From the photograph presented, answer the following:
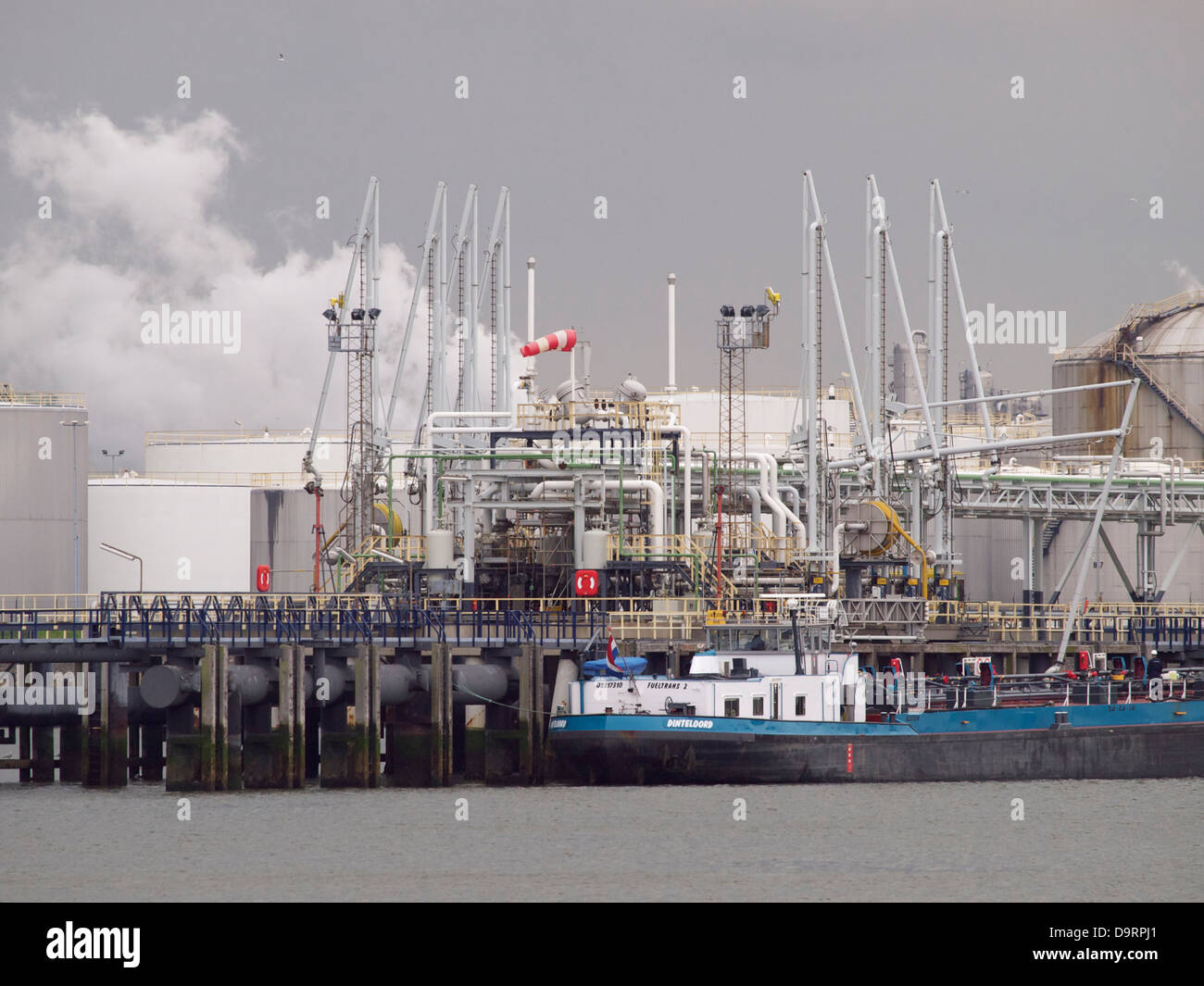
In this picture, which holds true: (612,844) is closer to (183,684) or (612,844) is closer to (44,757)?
(183,684)

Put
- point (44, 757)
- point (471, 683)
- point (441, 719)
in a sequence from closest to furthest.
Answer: point (441, 719), point (471, 683), point (44, 757)

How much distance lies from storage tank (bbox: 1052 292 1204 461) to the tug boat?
165 feet

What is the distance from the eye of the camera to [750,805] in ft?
186

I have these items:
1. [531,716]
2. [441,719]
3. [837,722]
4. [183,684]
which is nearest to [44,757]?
[183,684]

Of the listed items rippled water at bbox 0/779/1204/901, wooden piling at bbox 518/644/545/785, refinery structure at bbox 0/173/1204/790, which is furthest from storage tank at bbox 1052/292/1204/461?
wooden piling at bbox 518/644/545/785

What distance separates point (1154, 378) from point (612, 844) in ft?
241

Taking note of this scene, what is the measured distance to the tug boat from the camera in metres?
59.5

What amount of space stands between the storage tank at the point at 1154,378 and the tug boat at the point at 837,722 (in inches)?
1982

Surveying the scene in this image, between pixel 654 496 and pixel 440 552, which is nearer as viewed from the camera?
pixel 654 496

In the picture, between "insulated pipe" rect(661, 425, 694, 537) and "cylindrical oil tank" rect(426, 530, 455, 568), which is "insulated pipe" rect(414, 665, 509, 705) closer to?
"cylindrical oil tank" rect(426, 530, 455, 568)

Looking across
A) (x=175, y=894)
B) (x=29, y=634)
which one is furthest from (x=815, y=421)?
(x=175, y=894)

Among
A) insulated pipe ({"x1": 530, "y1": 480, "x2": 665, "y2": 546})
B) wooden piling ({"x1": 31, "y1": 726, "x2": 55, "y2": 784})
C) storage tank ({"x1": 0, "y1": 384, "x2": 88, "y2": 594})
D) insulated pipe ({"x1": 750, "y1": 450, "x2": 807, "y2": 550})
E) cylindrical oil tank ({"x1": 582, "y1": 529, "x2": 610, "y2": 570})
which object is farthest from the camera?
storage tank ({"x1": 0, "y1": 384, "x2": 88, "y2": 594})

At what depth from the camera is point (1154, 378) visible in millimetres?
115812
